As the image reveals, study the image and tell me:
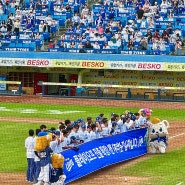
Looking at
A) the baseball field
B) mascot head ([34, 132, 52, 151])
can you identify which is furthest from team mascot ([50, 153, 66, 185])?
the baseball field

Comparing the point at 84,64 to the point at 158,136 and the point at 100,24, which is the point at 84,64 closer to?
the point at 100,24

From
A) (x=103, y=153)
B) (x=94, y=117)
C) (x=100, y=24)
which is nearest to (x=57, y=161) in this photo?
(x=103, y=153)

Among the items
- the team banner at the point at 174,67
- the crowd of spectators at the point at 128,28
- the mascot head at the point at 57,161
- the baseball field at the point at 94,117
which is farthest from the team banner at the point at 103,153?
the crowd of spectators at the point at 128,28

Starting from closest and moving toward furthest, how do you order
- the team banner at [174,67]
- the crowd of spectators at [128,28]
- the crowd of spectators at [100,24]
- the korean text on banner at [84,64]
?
the team banner at [174,67] < the crowd of spectators at [128,28] < the korean text on banner at [84,64] < the crowd of spectators at [100,24]

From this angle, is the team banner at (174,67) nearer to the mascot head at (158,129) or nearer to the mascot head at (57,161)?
the mascot head at (158,129)

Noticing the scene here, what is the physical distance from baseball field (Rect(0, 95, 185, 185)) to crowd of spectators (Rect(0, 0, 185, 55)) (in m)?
3.44

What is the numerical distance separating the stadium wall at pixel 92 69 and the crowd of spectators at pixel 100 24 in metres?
0.68

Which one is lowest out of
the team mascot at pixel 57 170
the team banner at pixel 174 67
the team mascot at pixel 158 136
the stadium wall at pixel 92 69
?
the stadium wall at pixel 92 69

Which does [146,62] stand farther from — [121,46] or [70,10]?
[70,10]

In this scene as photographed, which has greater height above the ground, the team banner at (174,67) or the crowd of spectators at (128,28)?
the crowd of spectators at (128,28)

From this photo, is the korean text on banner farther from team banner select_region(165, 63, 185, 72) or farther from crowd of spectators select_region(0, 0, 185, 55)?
team banner select_region(165, 63, 185, 72)

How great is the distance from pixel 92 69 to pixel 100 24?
8.86ft

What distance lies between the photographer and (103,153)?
2062 cm

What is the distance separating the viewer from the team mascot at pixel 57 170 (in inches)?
687
